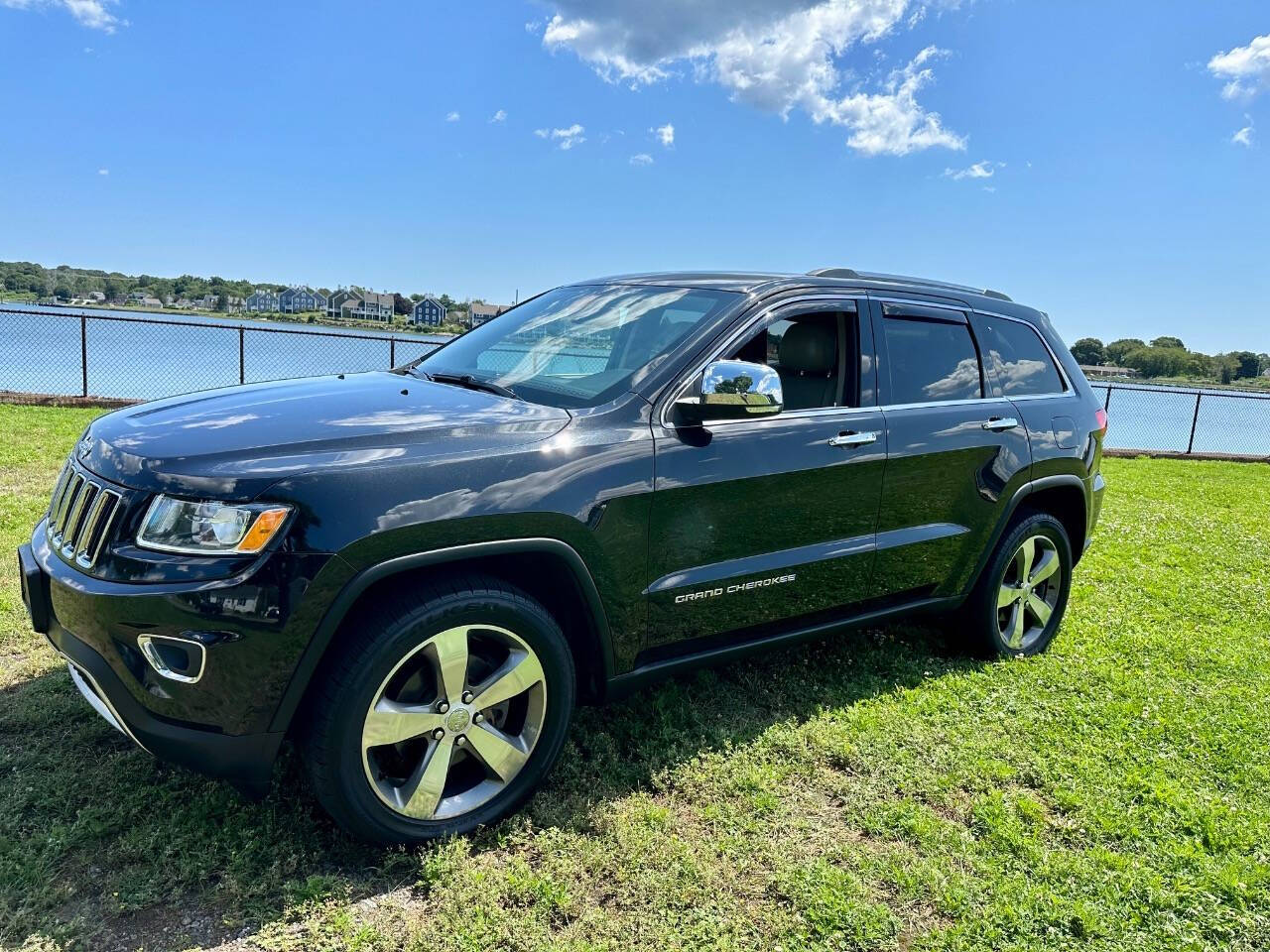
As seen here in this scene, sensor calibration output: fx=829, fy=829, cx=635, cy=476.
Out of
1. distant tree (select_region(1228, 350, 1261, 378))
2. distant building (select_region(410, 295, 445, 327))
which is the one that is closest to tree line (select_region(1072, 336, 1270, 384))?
distant tree (select_region(1228, 350, 1261, 378))

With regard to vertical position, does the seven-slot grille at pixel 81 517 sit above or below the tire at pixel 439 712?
above

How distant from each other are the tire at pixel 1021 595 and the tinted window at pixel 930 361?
840mm

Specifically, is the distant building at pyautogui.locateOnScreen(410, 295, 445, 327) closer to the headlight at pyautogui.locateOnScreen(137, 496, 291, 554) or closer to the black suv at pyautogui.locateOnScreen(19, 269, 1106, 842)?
the black suv at pyautogui.locateOnScreen(19, 269, 1106, 842)

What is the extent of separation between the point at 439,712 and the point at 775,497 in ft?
4.81

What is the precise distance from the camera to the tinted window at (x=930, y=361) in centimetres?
377

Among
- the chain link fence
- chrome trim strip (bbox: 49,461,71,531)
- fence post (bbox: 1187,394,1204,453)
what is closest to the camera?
chrome trim strip (bbox: 49,461,71,531)

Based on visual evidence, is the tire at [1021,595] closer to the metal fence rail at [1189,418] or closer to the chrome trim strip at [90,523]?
the chrome trim strip at [90,523]

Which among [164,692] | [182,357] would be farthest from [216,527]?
[182,357]

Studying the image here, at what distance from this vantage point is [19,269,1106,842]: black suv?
7.37ft

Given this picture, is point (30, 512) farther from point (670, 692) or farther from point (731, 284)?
point (731, 284)

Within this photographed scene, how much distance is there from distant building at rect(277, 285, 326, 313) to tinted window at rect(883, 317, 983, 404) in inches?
672

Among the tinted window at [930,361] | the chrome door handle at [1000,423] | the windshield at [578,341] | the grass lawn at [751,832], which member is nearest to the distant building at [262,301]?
the grass lawn at [751,832]

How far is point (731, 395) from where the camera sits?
2.86 m

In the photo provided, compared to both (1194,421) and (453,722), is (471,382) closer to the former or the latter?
(453,722)
